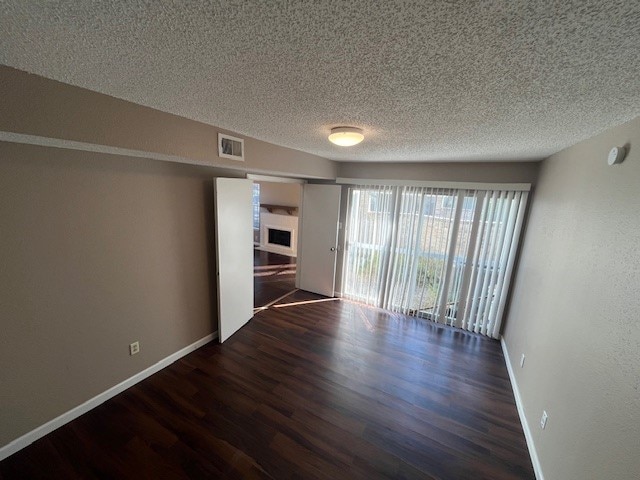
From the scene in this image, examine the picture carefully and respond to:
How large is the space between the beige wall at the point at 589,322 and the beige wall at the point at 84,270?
3.12 metres

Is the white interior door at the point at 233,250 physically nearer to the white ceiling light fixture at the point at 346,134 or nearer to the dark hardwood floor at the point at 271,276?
the dark hardwood floor at the point at 271,276

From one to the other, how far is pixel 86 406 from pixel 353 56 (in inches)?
119

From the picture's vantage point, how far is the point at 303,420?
201cm

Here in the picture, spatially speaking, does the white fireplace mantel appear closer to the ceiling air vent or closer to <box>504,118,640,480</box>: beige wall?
the ceiling air vent

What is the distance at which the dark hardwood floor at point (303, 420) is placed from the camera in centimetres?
166

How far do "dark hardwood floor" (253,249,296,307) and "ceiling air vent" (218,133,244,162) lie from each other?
2.60 m

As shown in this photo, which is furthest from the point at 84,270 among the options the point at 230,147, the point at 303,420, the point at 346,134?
the point at 346,134

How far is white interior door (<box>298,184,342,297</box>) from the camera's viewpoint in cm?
414

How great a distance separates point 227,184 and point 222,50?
1982 mm

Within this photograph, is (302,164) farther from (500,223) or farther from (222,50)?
(500,223)

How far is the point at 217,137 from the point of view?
6.44 ft

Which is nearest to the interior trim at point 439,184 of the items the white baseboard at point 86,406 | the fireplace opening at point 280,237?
the white baseboard at point 86,406

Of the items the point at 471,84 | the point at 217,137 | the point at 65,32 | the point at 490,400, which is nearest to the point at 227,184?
the point at 217,137

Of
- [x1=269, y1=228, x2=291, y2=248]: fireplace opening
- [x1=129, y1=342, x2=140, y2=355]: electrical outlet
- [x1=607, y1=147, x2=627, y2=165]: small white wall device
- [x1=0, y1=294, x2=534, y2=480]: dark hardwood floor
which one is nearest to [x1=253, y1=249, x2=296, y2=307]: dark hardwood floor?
[x1=269, y1=228, x2=291, y2=248]: fireplace opening
